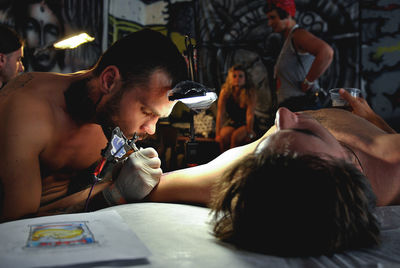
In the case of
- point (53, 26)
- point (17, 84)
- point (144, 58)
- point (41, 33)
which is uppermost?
point (53, 26)

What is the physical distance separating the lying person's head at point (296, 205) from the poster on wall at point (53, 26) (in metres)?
3.91

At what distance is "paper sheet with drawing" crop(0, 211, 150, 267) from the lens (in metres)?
0.80

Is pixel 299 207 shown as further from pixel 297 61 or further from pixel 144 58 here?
pixel 297 61

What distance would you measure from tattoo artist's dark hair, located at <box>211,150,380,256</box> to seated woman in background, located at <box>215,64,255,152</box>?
377cm

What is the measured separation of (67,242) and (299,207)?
59cm

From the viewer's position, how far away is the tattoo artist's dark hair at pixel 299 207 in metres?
0.90

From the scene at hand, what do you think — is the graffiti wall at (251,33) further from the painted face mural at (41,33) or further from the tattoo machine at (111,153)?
the tattoo machine at (111,153)

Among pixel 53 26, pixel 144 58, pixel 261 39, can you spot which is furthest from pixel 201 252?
pixel 261 39

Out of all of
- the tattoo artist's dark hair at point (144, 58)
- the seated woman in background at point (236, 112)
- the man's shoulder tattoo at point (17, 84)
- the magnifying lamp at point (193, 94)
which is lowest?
the seated woman in background at point (236, 112)

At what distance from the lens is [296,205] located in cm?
90

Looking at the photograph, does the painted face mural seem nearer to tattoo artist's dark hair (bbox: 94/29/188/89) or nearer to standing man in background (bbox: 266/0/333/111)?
standing man in background (bbox: 266/0/333/111)

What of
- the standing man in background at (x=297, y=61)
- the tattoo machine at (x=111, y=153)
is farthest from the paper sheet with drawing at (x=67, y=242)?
the standing man in background at (x=297, y=61)

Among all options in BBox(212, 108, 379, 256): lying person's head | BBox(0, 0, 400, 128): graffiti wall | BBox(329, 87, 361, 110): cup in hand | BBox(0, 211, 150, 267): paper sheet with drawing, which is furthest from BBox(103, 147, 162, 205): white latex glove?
BBox(0, 0, 400, 128): graffiti wall

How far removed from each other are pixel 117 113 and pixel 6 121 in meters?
0.50
